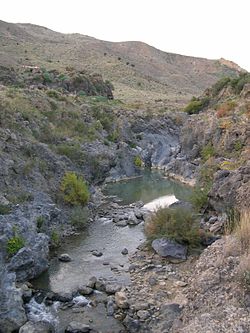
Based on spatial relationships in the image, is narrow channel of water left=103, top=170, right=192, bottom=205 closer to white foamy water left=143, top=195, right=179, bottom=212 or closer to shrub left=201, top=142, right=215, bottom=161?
white foamy water left=143, top=195, right=179, bottom=212

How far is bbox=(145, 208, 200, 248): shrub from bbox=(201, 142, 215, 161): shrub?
67.3ft

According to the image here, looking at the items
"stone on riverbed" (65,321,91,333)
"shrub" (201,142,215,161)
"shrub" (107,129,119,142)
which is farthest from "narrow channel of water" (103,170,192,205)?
"stone on riverbed" (65,321,91,333)

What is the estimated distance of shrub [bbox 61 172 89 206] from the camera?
26.9 m

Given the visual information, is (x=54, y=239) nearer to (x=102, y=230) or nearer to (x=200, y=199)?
(x=102, y=230)

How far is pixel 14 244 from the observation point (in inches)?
733

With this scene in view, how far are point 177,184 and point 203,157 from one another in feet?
13.3

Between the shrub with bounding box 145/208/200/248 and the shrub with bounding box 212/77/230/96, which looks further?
the shrub with bounding box 212/77/230/96

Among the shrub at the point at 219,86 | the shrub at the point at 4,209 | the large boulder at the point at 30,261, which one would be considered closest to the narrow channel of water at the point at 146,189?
the shrub at the point at 4,209

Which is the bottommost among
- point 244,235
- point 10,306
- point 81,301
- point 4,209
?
point 81,301

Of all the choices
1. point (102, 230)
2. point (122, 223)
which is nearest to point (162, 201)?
point (122, 223)

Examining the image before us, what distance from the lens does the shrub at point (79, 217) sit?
2523 cm

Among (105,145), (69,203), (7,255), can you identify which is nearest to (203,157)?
(105,145)

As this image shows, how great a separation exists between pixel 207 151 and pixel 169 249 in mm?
23635

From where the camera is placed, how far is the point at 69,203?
2688 centimetres
